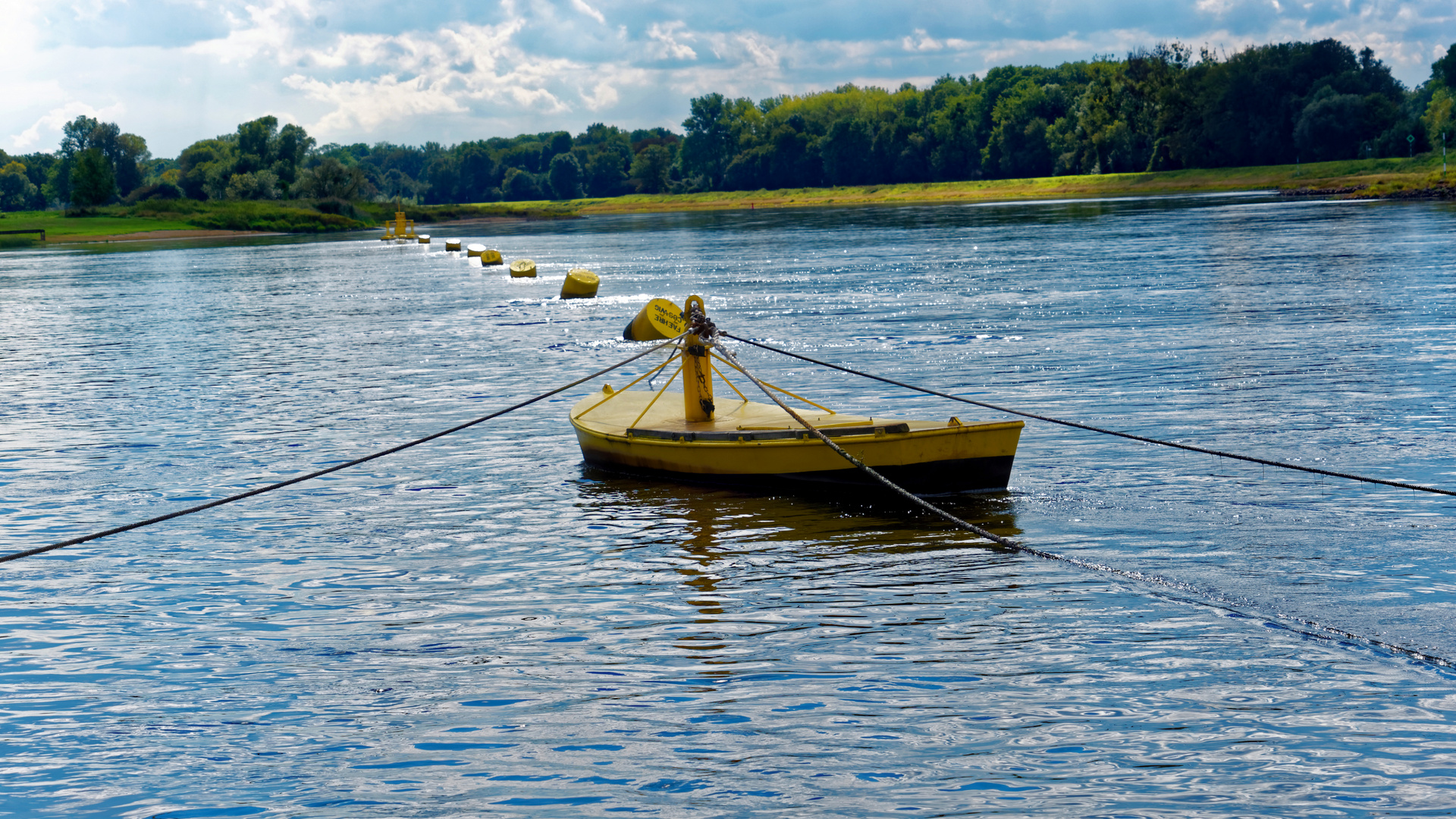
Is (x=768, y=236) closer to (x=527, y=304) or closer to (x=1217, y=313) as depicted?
(x=527, y=304)

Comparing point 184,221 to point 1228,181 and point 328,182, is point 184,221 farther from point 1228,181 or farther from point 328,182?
point 1228,181

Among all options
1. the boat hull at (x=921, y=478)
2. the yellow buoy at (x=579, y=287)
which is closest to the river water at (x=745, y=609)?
the boat hull at (x=921, y=478)

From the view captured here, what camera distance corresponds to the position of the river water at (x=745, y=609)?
9.21 metres

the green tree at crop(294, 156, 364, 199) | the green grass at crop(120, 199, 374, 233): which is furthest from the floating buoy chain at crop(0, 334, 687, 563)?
the green tree at crop(294, 156, 364, 199)

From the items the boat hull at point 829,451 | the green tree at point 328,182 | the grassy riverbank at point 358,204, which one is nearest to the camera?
the boat hull at point 829,451

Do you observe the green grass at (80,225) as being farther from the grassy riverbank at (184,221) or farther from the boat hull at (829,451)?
the boat hull at (829,451)

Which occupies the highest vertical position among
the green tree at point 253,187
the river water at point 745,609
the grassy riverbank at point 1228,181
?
the green tree at point 253,187

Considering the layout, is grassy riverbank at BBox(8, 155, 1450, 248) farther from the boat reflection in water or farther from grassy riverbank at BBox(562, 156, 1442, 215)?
the boat reflection in water

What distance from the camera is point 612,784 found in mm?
9141

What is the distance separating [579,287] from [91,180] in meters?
137

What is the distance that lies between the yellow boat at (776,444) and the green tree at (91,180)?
16906 centimetres

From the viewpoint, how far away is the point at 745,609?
1288cm

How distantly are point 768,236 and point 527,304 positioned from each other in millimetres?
57741

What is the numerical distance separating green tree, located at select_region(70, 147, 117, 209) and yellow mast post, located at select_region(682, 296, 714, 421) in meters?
170
